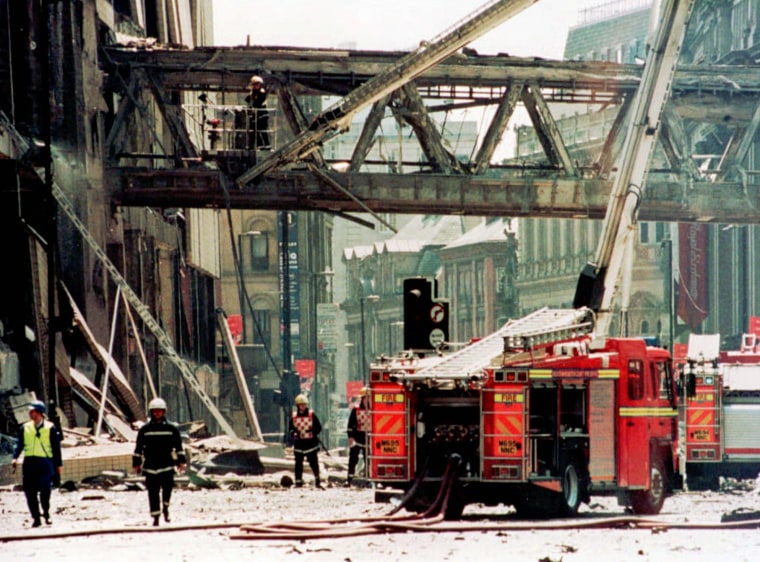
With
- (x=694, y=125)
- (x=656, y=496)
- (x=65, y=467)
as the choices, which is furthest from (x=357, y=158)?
(x=694, y=125)

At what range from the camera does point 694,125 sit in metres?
72.7

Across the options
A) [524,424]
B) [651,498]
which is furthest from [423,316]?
[524,424]

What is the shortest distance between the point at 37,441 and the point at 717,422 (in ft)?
38.4

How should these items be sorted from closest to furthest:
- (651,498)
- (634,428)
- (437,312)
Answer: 1. (634,428)
2. (651,498)
3. (437,312)

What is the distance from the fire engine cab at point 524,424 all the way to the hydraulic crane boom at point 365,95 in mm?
11286

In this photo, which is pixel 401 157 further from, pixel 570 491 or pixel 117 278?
pixel 570 491

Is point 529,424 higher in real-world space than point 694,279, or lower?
higher

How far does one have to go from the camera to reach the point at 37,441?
21250mm

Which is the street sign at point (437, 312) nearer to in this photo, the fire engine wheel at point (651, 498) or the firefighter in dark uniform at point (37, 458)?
the fire engine wheel at point (651, 498)

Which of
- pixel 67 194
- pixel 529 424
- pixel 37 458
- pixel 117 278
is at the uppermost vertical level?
pixel 67 194

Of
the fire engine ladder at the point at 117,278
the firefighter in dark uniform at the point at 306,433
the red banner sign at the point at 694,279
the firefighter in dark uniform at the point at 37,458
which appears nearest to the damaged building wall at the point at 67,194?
the fire engine ladder at the point at 117,278

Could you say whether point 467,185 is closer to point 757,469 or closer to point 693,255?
point 757,469

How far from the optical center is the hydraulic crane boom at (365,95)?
34.3m

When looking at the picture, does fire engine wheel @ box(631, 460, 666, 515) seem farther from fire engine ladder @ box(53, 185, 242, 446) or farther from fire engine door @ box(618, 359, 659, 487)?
fire engine ladder @ box(53, 185, 242, 446)
